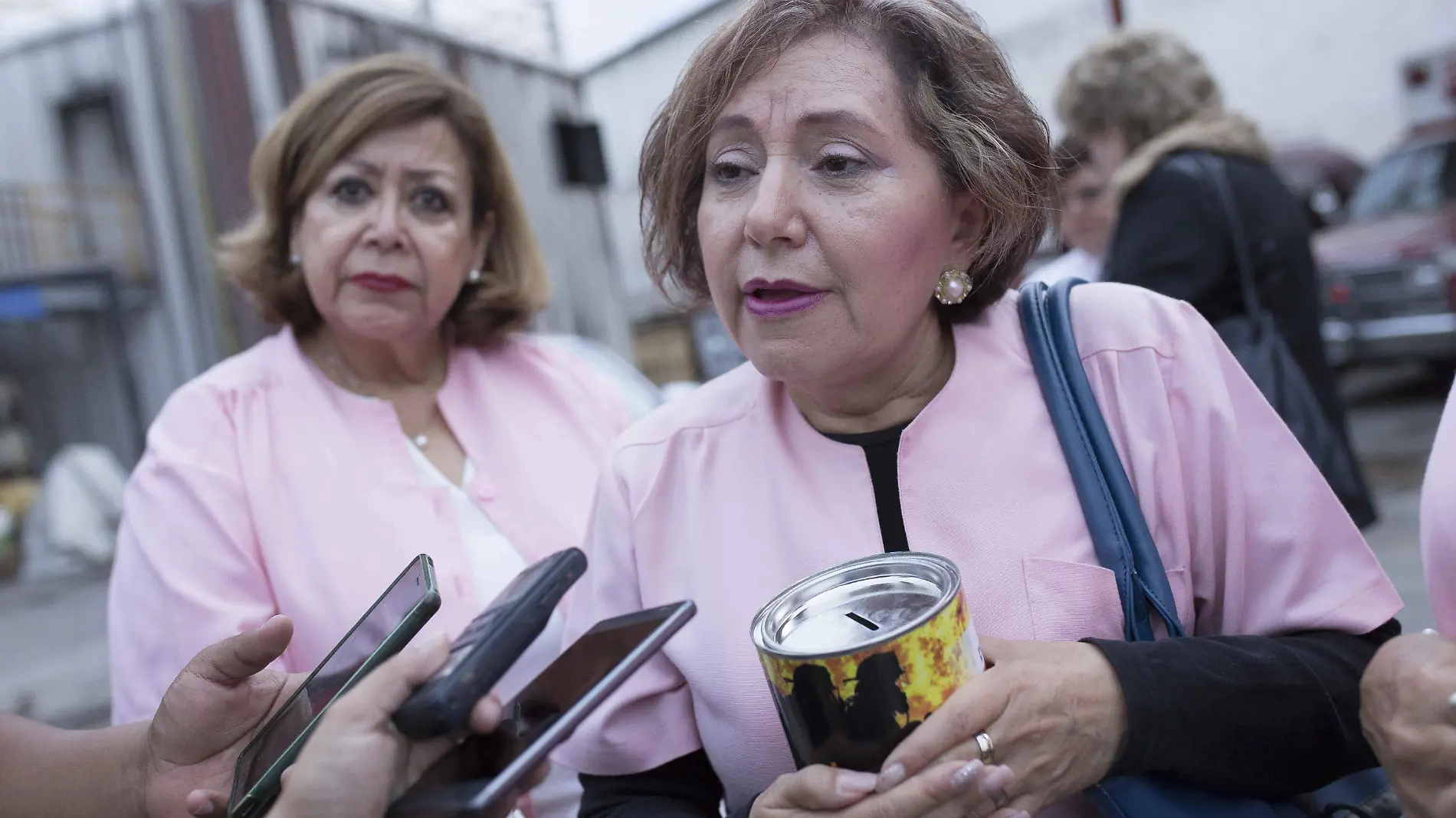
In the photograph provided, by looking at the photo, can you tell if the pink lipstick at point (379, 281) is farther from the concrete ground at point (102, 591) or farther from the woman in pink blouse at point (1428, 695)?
the concrete ground at point (102, 591)

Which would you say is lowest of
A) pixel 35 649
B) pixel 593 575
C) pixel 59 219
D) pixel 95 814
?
pixel 35 649

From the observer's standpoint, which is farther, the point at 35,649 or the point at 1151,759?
the point at 35,649

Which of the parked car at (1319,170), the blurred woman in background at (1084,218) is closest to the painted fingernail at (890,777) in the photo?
the blurred woman in background at (1084,218)

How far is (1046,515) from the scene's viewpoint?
1.59 m

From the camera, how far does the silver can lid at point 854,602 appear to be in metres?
1.22

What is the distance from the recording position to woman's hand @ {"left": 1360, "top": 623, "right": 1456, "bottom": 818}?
122cm

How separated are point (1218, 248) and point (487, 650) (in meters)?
2.35

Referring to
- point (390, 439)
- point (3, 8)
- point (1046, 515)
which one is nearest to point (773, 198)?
point (1046, 515)

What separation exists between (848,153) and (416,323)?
4.29 ft

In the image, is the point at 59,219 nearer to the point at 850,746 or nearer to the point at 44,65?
the point at 44,65

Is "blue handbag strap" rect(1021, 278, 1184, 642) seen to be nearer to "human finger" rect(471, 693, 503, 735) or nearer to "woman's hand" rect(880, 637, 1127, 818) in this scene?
"woman's hand" rect(880, 637, 1127, 818)

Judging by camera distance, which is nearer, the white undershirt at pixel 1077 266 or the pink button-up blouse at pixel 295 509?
the pink button-up blouse at pixel 295 509

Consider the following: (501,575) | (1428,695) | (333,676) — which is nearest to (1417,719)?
(1428,695)

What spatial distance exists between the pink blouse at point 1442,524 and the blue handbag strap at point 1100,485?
304mm
